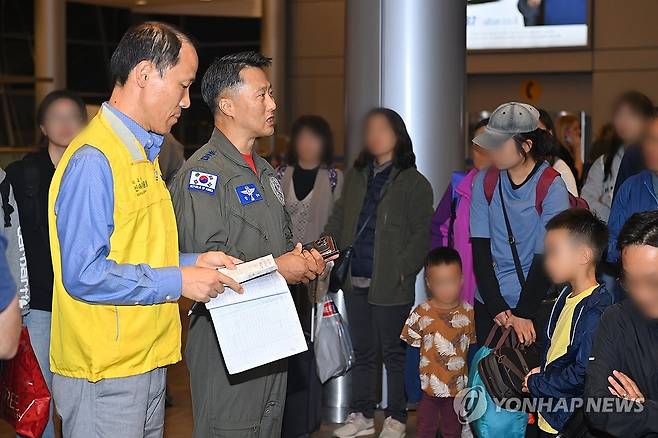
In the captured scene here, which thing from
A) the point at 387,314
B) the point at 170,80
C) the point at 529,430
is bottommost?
the point at 529,430

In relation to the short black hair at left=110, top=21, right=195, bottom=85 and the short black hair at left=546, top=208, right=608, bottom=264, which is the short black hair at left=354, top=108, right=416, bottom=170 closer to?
the short black hair at left=546, top=208, right=608, bottom=264

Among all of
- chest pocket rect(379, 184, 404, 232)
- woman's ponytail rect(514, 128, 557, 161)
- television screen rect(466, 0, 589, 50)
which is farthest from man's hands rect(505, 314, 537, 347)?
television screen rect(466, 0, 589, 50)

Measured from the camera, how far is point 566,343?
3410 millimetres

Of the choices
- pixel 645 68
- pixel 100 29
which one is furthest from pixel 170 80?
pixel 100 29

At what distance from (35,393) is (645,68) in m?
13.3

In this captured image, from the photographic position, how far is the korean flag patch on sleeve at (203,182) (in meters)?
3.16

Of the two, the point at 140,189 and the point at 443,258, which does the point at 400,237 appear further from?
the point at 140,189

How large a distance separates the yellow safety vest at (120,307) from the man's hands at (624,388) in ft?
4.24

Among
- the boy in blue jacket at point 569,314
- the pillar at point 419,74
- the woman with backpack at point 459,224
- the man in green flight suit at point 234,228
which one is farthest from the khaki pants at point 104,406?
the pillar at point 419,74

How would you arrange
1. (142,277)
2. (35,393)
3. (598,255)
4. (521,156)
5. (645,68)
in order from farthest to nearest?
(645,68) < (521,156) < (598,255) < (35,393) < (142,277)

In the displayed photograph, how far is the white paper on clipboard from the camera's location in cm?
Result: 281

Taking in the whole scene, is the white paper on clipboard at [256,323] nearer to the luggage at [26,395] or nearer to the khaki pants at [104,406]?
the khaki pants at [104,406]

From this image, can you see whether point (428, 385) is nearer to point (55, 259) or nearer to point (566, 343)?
point (566, 343)

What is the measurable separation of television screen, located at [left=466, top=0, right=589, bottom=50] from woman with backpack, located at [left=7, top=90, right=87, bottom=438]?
12.0m
